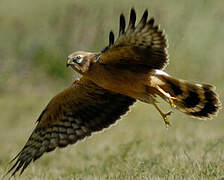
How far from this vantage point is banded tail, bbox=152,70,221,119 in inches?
236

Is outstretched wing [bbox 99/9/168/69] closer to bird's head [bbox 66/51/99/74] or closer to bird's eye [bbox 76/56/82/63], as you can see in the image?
bird's head [bbox 66/51/99/74]

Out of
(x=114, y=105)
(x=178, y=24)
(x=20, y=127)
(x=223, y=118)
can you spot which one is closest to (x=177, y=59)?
(x=178, y=24)

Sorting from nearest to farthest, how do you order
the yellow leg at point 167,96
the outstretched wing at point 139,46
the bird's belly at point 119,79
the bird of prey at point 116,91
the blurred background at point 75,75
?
1. the outstretched wing at point 139,46
2. the bird of prey at point 116,91
3. the bird's belly at point 119,79
4. the yellow leg at point 167,96
5. the blurred background at point 75,75

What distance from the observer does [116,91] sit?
6.14 m

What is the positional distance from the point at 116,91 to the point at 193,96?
1000 millimetres

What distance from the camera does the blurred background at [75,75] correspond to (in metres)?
6.51

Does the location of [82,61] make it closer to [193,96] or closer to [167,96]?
[167,96]

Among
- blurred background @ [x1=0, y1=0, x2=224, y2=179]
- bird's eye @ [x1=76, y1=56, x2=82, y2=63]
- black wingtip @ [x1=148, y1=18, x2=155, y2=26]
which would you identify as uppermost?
black wingtip @ [x1=148, y1=18, x2=155, y2=26]

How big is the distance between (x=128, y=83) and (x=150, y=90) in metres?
0.35

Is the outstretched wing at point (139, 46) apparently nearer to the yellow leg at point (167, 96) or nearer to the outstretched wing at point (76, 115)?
the yellow leg at point (167, 96)

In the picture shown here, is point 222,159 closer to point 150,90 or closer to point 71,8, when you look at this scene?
point 150,90

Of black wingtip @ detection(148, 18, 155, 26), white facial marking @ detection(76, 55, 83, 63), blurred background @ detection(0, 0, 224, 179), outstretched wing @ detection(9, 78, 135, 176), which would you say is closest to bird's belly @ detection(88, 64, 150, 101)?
→ white facial marking @ detection(76, 55, 83, 63)

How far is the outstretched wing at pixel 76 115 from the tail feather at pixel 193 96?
94cm

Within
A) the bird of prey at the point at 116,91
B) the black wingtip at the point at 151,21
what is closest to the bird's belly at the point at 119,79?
the bird of prey at the point at 116,91
